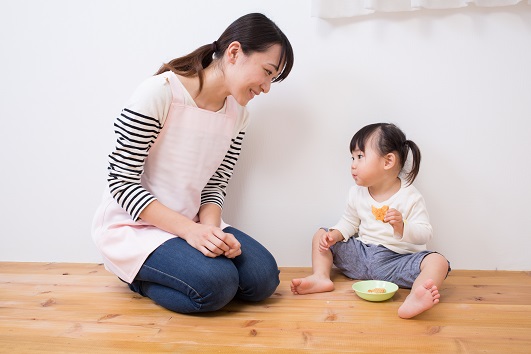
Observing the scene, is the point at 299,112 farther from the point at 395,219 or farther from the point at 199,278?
the point at 199,278

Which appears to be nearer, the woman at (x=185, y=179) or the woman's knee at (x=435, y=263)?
the woman at (x=185, y=179)

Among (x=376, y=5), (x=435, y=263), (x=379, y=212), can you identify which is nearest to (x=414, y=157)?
(x=379, y=212)

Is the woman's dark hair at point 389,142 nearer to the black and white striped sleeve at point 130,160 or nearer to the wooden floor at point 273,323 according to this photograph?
the wooden floor at point 273,323

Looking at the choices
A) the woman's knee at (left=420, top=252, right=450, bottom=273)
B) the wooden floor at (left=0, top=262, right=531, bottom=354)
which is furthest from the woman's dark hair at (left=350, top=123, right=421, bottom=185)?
the wooden floor at (left=0, top=262, right=531, bottom=354)

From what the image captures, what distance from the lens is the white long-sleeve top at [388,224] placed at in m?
1.34

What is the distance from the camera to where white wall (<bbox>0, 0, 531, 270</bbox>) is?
1.45m

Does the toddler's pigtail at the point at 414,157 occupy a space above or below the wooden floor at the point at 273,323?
above

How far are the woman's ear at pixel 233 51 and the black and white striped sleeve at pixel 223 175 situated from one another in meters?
0.24

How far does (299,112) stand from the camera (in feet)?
4.97

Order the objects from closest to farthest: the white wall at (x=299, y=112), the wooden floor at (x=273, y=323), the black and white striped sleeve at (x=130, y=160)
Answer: the wooden floor at (x=273, y=323)
the black and white striped sleeve at (x=130, y=160)
the white wall at (x=299, y=112)

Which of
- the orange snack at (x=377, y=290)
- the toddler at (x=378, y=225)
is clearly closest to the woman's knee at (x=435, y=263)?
the toddler at (x=378, y=225)

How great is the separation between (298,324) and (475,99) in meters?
0.80

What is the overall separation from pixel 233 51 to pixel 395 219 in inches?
21.5

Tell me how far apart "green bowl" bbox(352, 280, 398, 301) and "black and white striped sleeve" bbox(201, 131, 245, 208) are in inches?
16.2
